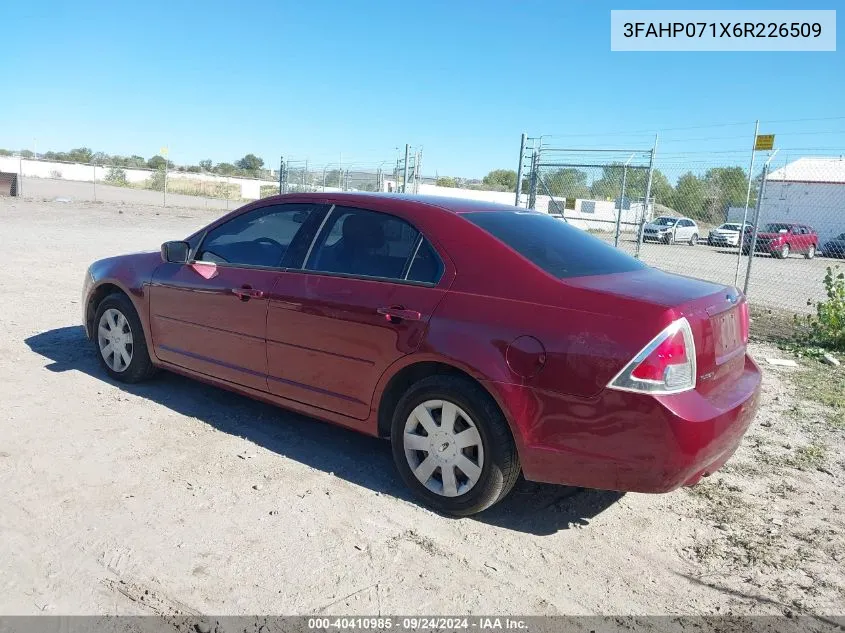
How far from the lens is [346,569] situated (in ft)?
10.1

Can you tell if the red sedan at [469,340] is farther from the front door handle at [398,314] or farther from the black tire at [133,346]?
the black tire at [133,346]

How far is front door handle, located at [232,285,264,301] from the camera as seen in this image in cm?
434

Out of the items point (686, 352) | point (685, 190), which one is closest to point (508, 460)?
point (686, 352)

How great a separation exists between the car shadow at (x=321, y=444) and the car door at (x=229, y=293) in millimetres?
354

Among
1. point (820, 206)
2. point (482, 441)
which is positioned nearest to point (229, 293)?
point (482, 441)

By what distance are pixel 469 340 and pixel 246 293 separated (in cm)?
171

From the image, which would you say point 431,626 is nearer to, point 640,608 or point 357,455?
point 640,608

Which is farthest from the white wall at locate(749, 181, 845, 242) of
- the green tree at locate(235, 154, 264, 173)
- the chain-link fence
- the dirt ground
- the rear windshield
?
the green tree at locate(235, 154, 264, 173)

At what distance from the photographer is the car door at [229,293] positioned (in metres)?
4.39

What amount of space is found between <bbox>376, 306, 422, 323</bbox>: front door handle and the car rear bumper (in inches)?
29.3

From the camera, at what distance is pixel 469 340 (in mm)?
3396

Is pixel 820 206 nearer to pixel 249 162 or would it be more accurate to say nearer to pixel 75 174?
pixel 75 174

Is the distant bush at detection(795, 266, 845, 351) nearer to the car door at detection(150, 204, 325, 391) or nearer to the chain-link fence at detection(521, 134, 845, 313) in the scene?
the chain-link fence at detection(521, 134, 845, 313)

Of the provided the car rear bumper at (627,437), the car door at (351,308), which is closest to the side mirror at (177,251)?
Answer: the car door at (351,308)
